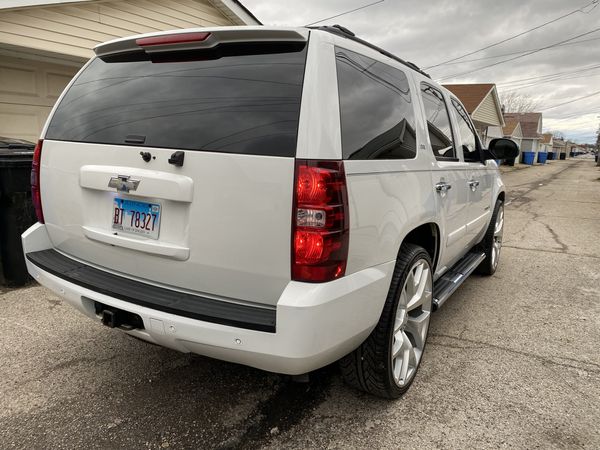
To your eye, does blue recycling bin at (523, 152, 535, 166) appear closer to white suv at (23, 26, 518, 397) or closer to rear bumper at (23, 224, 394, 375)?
white suv at (23, 26, 518, 397)

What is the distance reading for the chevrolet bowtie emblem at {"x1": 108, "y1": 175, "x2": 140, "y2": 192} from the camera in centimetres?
214

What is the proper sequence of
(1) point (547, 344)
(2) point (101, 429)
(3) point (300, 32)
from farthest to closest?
1. (1) point (547, 344)
2. (2) point (101, 429)
3. (3) point (300, 32)

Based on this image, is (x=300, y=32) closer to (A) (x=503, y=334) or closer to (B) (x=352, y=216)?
(B) (x=352, y=216)

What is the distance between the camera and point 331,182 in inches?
72.9

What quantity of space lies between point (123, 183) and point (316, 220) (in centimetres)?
101

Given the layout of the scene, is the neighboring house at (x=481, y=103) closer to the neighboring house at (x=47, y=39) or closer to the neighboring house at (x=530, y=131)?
the neighboring house at (x=47, y=39)

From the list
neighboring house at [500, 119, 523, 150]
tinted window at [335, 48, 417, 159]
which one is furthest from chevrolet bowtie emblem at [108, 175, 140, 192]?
neighboring house at [500, 119, 523, 150]

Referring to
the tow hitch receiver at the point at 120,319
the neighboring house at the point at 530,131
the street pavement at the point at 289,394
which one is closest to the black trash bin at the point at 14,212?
the street pavement at the point at 289,394

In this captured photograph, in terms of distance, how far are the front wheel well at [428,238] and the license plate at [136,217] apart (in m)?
1.50

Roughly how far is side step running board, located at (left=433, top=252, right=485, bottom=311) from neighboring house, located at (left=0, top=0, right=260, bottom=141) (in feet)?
22.5

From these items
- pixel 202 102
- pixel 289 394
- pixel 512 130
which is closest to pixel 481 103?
pixel 289 394

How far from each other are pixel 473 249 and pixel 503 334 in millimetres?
1535

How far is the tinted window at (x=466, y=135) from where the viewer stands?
157 inches

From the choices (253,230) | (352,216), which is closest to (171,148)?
(253,230)
